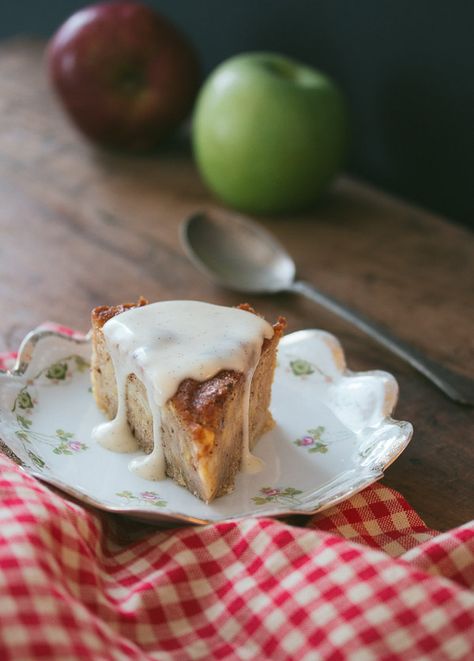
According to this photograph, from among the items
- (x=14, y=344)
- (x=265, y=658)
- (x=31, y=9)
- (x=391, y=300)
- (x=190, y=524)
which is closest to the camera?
(x=265, y=658)

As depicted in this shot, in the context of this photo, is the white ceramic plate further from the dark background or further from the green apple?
the dark background

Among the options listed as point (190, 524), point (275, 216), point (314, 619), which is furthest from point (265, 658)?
point (275, 216)

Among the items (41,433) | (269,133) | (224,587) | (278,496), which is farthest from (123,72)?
(224,587)

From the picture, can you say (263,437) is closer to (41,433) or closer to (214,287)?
(41,433)

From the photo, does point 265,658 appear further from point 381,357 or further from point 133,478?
point 381,357

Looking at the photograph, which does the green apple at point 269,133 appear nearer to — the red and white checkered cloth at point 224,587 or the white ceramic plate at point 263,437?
the white ceramic plate at point 263,437

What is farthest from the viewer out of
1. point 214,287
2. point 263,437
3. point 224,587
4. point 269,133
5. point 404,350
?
point 269,133

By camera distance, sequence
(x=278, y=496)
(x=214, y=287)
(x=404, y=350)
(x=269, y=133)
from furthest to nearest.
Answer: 1. (x=269, y=133)
2. (x=214, y=287)
3. (x=404, y=350)
4. (x=278, y=496)
